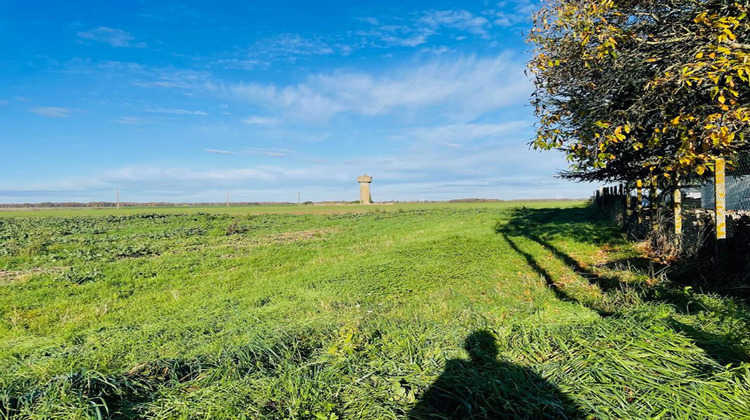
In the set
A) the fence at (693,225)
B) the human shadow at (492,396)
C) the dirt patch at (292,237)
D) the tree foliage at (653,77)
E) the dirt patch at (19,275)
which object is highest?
the tree foliage at (653,77)

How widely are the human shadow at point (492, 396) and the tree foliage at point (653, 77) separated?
4.41 metres

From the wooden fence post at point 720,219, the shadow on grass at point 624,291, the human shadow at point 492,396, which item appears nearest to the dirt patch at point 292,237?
the shadow on grass at point 624,291

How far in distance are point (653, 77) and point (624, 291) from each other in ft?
13.3

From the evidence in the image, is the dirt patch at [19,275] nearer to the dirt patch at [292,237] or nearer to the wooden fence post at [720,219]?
the dirt patch at [292,237]

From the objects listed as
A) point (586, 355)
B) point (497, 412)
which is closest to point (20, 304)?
point (497, 412)

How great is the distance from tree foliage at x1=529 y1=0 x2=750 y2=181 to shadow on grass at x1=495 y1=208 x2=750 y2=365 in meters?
2.02

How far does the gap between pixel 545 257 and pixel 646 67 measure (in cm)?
610

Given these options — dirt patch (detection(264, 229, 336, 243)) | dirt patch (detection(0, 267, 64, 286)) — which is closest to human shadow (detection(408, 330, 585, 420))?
dirt patch (detection(0, 267, 64, 286))

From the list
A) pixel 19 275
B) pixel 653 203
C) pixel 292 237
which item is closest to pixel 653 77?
pixel 653 203

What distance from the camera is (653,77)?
7184 mm

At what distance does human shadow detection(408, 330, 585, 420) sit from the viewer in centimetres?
294

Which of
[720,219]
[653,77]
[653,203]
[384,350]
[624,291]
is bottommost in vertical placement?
[624,291]

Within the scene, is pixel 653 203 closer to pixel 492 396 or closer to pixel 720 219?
pixel 720 219

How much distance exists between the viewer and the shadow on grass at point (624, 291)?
3.67m
